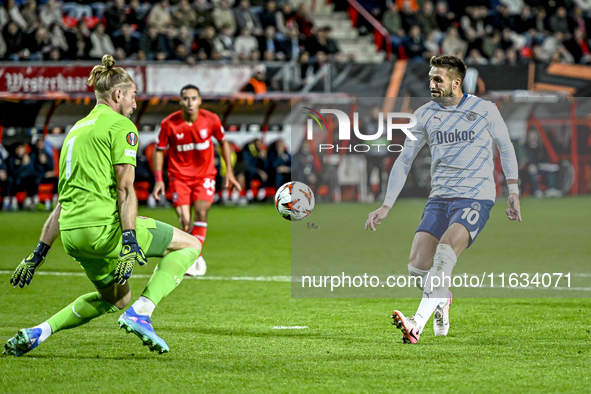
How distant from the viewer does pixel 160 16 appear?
21.8m

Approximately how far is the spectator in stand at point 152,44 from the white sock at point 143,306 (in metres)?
15.7

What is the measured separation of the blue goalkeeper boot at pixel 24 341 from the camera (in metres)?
5.37

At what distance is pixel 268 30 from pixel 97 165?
17448mm

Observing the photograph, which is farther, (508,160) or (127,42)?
(127,42)

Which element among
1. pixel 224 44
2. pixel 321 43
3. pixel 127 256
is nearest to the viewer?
pixel 127 256

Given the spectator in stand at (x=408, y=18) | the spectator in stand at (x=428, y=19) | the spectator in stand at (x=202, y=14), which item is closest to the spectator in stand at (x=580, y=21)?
the spectator in stand at (x=428, y=19)

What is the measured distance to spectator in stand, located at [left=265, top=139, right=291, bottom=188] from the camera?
67.5 ft

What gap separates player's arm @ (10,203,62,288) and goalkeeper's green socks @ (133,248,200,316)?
2.26 feet

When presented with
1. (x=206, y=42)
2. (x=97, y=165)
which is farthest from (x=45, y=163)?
(x=97, y=165)

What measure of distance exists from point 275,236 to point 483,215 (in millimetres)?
8502

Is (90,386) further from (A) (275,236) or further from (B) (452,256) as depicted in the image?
(A) (275,236)

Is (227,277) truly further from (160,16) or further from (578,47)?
(578,47)

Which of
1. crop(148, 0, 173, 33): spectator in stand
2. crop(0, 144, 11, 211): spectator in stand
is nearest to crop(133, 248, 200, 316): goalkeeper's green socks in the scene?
crop(0, 144, 11, 211): spectator in stand

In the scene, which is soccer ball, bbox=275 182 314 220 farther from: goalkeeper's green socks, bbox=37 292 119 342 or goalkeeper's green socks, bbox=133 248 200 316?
goalkeeper's green socks, bbox=37 292 119 342
